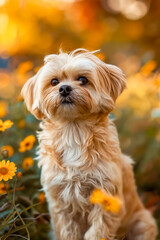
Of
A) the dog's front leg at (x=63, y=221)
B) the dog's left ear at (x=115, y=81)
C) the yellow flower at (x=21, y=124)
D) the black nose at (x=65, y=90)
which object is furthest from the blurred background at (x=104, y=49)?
the black nose at (x=65, y=90)

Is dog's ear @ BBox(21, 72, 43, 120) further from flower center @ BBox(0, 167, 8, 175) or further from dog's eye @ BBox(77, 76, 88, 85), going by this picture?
flower center @ BBox(0, 167, 8, 175)

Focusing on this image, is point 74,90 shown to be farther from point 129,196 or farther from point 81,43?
point 81,43

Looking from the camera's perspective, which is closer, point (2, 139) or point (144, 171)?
point (2, 139)

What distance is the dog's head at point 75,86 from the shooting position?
2332mm

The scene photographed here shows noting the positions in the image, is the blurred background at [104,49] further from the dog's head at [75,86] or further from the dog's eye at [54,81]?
the dog's eye at [54,81]

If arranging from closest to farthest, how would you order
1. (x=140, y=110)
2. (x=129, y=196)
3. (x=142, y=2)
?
(x=129, y=196), (x=140, y=110), (x=142, y=2)

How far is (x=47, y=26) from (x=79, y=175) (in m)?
7.63

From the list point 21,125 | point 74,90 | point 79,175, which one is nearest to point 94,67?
point 74,90

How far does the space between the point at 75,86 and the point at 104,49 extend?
8308mm

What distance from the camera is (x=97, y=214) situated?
2.57 m

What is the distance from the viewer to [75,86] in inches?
91.4

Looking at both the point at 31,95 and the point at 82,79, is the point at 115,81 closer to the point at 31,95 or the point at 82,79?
the point at 82,79

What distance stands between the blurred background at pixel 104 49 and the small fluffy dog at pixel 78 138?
59 cm

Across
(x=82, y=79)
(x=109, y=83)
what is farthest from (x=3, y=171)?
(x=109, y=83)
